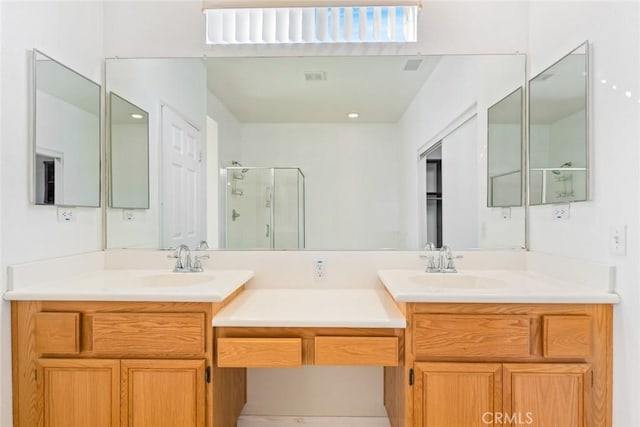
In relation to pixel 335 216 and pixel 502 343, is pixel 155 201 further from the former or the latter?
pixel 502 343

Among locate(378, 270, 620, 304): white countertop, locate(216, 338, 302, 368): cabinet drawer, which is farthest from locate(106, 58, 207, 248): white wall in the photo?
locate(378, 270, 620, 304): white countertop

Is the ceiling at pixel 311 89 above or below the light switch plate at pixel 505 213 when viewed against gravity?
above

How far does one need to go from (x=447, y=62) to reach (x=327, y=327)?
151 cm

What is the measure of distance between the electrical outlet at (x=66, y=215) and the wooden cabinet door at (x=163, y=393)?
77 cm

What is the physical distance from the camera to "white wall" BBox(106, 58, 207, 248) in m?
2.08

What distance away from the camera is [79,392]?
58.5 inches

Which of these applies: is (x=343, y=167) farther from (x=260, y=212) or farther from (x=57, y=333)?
(x=57, y=333)

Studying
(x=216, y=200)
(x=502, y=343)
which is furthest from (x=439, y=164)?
(x=216, y=200)

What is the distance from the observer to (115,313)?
4.88 feet

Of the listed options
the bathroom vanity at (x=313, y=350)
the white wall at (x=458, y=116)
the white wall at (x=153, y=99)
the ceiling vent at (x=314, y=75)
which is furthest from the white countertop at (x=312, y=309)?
the ceiling vent at (x=314, y=75)

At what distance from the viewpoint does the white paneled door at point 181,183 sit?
2.08 m

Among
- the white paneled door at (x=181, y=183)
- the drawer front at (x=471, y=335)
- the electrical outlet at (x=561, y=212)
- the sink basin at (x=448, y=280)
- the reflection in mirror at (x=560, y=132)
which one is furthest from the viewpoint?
the white paneled door at (x=181, y=183)

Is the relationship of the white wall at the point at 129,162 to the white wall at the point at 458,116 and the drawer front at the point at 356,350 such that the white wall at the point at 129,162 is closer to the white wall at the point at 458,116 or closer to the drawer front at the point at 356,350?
the drawer front at the point at 356,350

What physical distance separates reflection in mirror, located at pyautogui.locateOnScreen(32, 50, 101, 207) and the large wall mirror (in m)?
0.20
